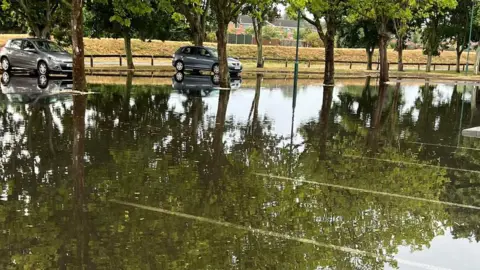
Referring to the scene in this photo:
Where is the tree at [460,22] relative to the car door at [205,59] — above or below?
above

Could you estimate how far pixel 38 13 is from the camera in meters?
32.8

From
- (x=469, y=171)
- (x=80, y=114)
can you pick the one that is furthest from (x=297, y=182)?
(x=80, y=114)

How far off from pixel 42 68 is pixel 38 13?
24.8ft

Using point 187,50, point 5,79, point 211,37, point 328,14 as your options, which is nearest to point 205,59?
point 187,50

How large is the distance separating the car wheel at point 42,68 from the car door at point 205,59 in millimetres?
10095

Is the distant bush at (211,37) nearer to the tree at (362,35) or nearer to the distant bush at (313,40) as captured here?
the tree at (362,35)

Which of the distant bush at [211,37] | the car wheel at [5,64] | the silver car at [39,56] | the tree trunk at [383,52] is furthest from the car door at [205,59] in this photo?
the distant bush at [211,37]

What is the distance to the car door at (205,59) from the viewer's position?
33656 millimetres

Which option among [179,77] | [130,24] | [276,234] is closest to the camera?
[276,234]

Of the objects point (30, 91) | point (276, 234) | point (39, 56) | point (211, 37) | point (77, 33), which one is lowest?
point (276, 234)

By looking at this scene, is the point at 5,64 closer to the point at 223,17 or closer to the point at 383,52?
the point at 223,17

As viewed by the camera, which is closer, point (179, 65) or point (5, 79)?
point (5, 79)

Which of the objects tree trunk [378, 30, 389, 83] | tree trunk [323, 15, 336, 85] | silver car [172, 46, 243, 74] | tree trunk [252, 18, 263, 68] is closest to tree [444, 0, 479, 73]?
tree trunk [252, 18, 263, 68]

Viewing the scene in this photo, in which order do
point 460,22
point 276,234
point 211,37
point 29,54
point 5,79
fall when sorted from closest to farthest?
point 276,234 → point 5,79 → point 29,54 → point 460,22 → point 211,37
